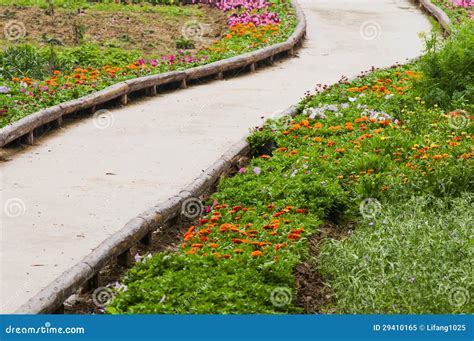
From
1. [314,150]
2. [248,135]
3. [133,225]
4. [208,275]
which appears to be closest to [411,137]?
[314,150]

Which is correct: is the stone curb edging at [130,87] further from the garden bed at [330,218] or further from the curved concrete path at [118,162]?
the garden bed at [330,218]

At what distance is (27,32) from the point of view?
20.6 metres

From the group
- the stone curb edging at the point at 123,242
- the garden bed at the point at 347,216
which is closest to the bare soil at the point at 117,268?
the stone curb edging at the point at 123,242

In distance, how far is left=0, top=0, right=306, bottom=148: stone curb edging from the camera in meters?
12.5

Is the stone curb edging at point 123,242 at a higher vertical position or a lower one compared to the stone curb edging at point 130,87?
higher

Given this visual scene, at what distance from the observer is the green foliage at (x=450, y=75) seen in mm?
13711

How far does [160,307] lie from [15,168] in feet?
16.0

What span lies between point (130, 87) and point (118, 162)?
3595 millimetres

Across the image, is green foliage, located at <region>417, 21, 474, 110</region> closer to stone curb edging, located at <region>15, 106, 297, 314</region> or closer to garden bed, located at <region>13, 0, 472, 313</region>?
garden bed, located at <region>13, 0, 472, 313</region>

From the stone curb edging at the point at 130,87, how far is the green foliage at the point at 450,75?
4.09 m

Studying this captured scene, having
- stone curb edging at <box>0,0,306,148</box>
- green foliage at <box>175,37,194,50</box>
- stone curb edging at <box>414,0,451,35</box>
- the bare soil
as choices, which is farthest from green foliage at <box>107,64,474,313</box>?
stone curb edging at <box>414,0,451,35</box>

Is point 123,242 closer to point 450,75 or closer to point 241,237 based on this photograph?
point 241,237

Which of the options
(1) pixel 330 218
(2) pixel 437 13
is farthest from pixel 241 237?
(2) pixel 437 13

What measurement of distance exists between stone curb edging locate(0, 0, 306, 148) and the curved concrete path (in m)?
0.21
